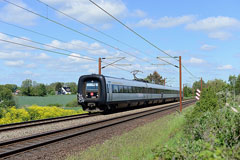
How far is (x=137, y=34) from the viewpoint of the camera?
705 inches

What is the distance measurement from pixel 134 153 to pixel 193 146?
250 centimetres

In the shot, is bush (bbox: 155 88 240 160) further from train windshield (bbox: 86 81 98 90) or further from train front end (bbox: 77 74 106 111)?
train windshield (bbox: 86 81 98 90)

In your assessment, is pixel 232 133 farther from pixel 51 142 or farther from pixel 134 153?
pixel 51 142

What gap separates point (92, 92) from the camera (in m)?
21.5

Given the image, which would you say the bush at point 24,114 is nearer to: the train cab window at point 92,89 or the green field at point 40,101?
the train cab window at point 92,89

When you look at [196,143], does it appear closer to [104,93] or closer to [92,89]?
[104,93]

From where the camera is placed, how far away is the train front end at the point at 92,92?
20859 millimetres

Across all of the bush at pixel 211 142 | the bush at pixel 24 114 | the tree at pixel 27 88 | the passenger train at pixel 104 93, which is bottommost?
the bush at pixel 24 114

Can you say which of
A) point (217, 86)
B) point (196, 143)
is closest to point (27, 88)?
point (217, 86)

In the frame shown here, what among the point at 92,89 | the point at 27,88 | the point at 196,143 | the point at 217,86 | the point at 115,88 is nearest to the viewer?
the point at 196,143

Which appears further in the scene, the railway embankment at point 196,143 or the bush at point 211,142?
the railway embankment at point 196,143

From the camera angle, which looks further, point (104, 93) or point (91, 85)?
point (91, 85)

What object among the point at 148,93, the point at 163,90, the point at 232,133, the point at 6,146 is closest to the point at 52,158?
the point at 6,146

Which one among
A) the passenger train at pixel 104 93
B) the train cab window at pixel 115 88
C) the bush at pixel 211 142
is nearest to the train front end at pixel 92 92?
the passenger train at pixel 104 93
